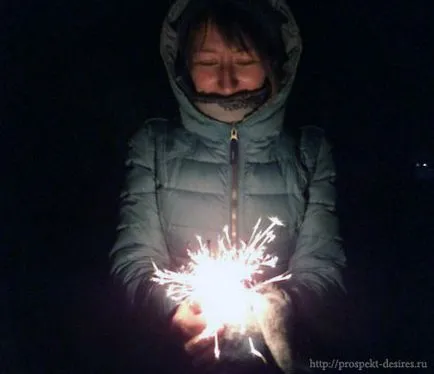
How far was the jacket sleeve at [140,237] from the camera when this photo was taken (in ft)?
7.06

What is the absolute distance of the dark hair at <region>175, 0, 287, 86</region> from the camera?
2262mm

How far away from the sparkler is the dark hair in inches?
25.8

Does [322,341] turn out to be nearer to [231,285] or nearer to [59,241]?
[231,285]

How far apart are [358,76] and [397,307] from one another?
1.05 meters

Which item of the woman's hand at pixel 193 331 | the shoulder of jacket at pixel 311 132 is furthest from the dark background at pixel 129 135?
the woman's hand at pixel 193 331

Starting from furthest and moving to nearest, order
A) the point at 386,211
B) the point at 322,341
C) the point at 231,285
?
1. the point at 386,211
2. the point at 322,341
3. the point at 231,285

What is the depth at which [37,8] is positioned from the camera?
2.86 metres

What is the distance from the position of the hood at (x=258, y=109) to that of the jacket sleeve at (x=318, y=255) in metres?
0.25

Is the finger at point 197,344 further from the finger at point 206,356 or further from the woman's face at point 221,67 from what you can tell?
the woman's face at point 221,67

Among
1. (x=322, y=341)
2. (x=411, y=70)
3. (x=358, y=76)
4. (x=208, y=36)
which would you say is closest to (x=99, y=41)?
(x=208, y=36)

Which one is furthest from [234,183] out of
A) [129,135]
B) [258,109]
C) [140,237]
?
[129,135]

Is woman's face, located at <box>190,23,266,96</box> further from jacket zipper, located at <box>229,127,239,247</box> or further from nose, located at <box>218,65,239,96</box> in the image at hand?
jacket zipper, located at <box>229,127,239,247</box>

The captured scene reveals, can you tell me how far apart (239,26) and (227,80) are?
0.61 ft

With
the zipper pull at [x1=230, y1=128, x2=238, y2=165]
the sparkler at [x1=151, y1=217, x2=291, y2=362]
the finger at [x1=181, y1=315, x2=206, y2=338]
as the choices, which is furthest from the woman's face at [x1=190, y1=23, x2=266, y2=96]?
the finger at [x1=181, y1=315, x2=206, y2=338]
